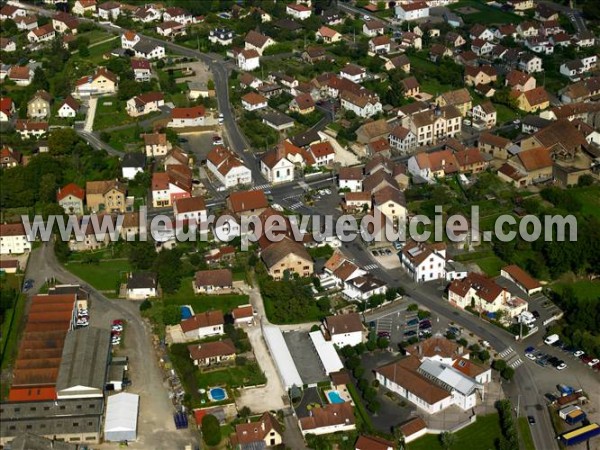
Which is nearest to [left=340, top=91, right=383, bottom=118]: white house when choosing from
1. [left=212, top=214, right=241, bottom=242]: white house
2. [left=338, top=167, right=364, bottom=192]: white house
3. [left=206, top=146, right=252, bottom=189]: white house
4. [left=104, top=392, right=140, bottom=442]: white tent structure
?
[left=338, top=167, right=364, bottom=192]: white house

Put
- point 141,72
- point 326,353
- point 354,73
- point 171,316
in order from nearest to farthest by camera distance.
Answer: point 326,353 → point 171,316 → point 354,73 → point 141,72

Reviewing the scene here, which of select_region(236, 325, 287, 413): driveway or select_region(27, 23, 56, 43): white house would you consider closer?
select_region(236, 325, 287, 413): driveway

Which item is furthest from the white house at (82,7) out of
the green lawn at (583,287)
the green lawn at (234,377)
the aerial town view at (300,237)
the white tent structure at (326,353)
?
the green lawn at (583,287)

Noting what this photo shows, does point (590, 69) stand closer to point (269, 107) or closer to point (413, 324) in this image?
point (269, 107)

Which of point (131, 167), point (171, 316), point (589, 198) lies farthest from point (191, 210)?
point (589, 198)

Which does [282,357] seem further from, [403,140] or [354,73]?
[354,73]

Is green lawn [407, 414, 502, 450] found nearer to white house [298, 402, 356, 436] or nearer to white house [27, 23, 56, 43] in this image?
white house [298, 402, 356, 436]
